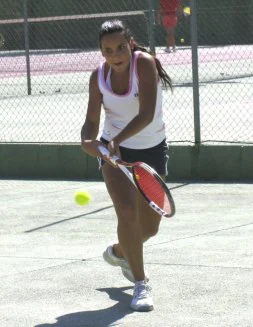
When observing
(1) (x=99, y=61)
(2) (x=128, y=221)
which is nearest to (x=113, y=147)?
(2) (x=128, y=221)

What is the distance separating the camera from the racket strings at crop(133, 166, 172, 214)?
5.68 metres

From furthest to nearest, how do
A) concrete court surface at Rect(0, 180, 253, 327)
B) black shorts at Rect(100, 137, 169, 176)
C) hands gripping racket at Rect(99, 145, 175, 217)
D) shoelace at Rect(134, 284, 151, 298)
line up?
black shorts at Rect(100, 137, 169, 176) → shoelace at Rect(134, 284, 151, 298) → concrete court surface at Rect(0, 180, 253, 327) → hands gripping racket at Rect(99, 145, 175, 217)

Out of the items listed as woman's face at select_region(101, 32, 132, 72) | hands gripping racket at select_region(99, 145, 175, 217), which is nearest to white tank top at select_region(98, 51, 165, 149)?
woman's face at select_region(101, 32, 132, 72)

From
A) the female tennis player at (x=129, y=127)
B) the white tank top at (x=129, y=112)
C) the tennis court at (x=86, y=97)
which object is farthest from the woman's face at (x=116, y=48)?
the tennis court at (x=86, y=97)

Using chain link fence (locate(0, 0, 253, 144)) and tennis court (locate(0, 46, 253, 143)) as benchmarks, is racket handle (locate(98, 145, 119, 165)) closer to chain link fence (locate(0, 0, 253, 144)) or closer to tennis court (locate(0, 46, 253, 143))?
chain link fence (locate(0, 0, 253, 144))

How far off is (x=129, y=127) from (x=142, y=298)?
0.96m

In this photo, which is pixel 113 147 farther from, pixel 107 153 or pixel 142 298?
pixel 142 298

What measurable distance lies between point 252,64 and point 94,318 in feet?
46.5

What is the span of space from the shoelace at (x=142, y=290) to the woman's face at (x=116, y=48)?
126 centimetres

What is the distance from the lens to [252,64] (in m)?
19.5

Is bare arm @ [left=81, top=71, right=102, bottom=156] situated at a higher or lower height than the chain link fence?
higher

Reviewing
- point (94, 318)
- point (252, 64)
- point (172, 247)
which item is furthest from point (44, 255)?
point (252, 64)

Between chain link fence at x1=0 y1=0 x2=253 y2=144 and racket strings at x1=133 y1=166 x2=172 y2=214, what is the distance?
4.44 metres

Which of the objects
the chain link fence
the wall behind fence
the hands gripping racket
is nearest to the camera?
the hands gripping racket
